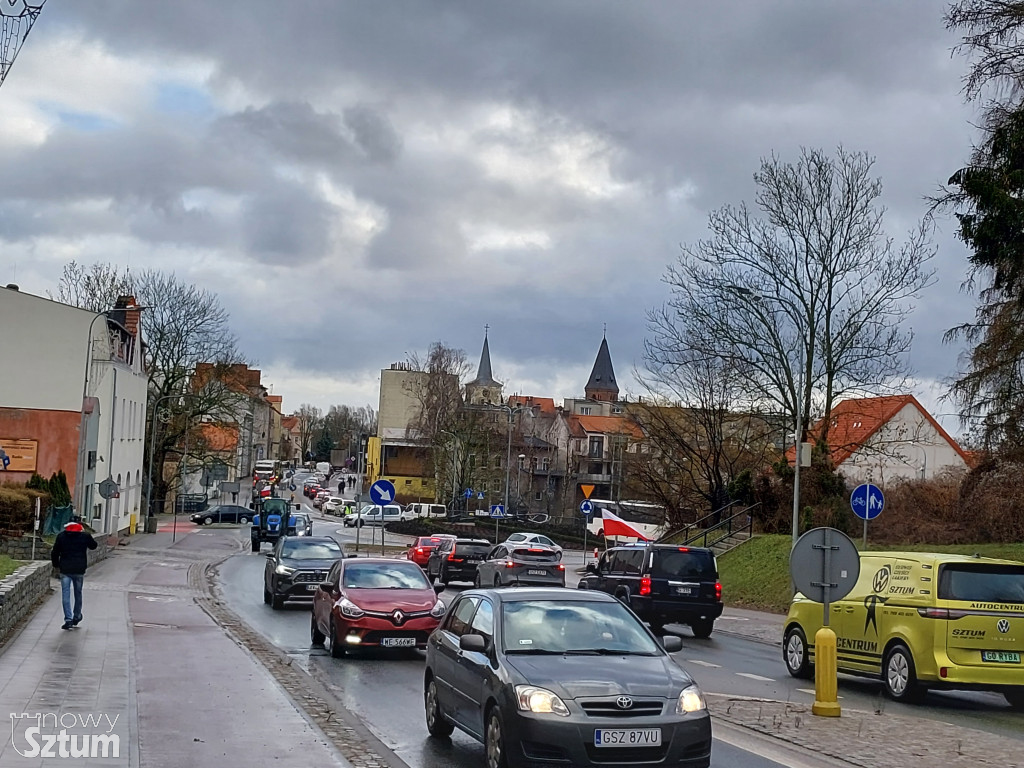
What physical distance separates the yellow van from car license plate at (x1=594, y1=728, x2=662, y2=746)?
6.59 metres

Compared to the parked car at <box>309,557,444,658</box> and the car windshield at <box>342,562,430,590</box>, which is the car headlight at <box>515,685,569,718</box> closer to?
the parked car at <box>309,557,444,658</box>

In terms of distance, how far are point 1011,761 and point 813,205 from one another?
101 feet

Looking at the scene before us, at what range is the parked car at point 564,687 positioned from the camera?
816 cm

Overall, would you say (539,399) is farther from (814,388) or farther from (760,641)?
(760,641)

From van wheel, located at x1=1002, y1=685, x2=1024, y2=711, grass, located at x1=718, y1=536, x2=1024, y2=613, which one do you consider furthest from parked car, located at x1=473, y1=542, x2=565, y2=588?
van wheel, located at x1=1002, y1=685, x2=1024, y2=711

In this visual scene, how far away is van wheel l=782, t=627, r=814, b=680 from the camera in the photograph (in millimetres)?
16406

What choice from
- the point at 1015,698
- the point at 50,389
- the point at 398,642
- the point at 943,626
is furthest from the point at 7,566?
the point at 50,389

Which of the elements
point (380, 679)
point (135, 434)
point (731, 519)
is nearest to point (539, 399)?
point (135, 434)

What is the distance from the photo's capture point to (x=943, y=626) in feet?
44.3

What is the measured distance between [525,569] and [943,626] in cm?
1835

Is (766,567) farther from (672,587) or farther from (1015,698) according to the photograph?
(1015,698)

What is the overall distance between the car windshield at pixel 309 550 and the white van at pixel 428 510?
5762 cm

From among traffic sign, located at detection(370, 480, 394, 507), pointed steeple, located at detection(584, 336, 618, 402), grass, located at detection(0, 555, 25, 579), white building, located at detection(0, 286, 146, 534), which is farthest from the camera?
pointed steeple, located at detection(584, 336, 618, 402)

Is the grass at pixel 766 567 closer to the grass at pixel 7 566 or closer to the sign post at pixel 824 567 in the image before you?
the sign post at pixel 824 567
